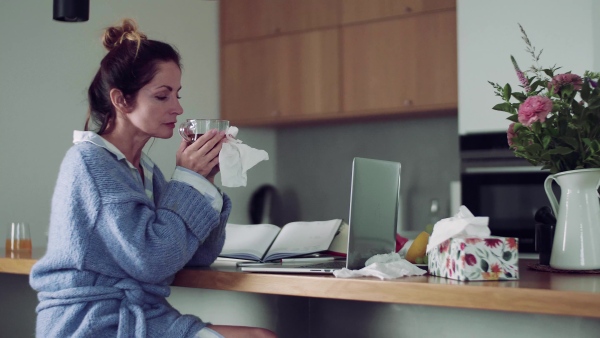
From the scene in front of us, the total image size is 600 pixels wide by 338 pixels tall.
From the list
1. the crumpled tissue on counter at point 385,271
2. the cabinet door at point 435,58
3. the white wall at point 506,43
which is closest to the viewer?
the crumpled tissue on counter at point 385,271

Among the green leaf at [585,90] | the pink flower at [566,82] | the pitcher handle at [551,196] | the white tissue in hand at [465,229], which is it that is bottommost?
the white tissue in hand at [465,229]

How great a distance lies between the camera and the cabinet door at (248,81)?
490cm

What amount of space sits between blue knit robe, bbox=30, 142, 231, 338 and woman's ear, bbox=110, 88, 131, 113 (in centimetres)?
21

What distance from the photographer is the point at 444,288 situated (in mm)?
1357

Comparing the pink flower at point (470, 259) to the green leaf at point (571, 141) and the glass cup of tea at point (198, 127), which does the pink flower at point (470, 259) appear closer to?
the green leaf at point (571, 141)

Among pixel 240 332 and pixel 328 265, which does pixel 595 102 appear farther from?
pixel 240 332

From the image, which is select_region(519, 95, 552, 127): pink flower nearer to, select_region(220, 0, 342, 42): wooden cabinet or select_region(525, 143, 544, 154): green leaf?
select_region(525, 143, 544, 154): green leaf

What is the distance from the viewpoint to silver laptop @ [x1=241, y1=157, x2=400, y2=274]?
1.67 metres

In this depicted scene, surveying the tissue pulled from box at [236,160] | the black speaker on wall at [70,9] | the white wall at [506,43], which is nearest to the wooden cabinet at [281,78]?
the white wall at [506,43]

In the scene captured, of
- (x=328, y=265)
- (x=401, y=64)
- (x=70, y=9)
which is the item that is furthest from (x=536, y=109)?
(x=401, y=64)

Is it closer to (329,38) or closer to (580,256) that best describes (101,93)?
(580,256)

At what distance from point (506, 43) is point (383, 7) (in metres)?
0.95

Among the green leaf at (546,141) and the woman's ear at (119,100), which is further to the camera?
the woman's ear at (119,100)

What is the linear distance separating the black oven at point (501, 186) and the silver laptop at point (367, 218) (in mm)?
2047
